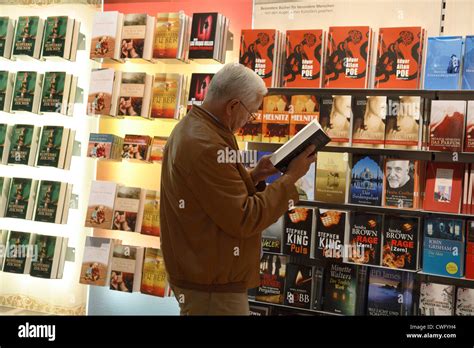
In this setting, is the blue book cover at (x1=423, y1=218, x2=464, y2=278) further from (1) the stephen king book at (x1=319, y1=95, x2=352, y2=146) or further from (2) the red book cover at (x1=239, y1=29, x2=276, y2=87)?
(2) the red book cover at (x1=239, y1=29, x2=276, y2=87)

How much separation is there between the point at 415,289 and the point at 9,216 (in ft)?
10.6

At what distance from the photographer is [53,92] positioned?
498 cm

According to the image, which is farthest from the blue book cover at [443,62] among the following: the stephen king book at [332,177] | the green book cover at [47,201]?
the green book cover at [47,201]

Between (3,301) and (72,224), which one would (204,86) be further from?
(3,301)

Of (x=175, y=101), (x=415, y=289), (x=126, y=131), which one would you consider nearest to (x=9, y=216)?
(x=126, y=131)

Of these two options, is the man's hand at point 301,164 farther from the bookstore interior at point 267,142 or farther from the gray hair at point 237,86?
the bookstore interior at point 267,142

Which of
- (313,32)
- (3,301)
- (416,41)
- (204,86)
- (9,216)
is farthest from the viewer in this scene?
(3,301)

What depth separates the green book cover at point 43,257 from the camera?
496cm

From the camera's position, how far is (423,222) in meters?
3.94

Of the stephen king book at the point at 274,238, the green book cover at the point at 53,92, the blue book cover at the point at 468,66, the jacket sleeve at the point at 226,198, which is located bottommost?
the stephen king book at the point at 274,238

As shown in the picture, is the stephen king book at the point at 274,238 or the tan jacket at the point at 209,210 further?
the stephen king book at the point at 274,238

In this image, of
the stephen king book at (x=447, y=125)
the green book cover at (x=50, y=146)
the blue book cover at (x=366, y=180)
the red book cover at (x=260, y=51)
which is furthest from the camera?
the green book cover at (x=50, y=146)

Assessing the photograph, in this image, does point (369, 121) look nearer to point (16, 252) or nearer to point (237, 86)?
point (237, 86)

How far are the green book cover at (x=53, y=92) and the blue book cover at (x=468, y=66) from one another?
306 cm
